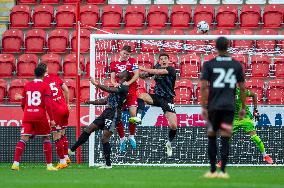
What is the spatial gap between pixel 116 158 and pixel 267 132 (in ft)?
10.7

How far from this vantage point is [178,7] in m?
24.7

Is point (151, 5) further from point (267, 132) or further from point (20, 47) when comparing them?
point (267, 132)

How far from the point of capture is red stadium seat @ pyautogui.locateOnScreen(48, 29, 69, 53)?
24.1m

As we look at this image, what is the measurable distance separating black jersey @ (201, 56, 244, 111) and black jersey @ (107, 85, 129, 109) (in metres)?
4.44

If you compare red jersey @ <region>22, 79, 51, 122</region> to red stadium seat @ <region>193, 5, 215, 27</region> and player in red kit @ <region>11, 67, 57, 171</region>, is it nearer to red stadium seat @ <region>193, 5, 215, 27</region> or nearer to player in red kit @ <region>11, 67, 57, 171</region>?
player in red kit @ <region>11, 67, 57, 171</region>

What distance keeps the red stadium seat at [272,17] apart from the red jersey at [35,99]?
9.71 metres

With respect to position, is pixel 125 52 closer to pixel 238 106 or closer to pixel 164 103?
pixel 164 103

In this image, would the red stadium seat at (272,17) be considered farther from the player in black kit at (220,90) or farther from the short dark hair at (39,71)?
the player in black kit at (220,90)

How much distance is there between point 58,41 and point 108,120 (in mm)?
7874

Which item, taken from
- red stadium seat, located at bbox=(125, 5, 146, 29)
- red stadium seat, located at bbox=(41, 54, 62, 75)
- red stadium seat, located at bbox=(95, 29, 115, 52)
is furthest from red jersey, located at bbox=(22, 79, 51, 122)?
red stadium seat, located at bbox=(125, 5, 146, 29)

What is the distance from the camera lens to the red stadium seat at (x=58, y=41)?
24.1 m

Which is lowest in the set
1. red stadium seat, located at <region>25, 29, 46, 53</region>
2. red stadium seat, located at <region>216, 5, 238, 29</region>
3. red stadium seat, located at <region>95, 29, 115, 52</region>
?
red stadium seat, located at <region>95, 29, 115, 52</region>

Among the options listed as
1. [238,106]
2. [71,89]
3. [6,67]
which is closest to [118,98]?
[238,106]

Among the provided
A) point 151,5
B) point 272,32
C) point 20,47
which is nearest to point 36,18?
point 20,47
